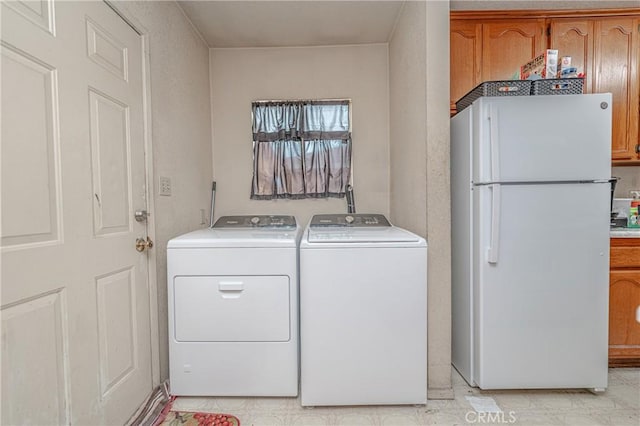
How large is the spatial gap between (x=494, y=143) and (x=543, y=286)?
84 cm

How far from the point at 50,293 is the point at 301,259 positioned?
3.39 feet

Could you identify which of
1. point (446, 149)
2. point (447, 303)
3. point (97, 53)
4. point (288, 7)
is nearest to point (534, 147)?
point (446, 149)

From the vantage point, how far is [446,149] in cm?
175

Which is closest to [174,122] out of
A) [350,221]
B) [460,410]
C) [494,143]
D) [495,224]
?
[350,221]

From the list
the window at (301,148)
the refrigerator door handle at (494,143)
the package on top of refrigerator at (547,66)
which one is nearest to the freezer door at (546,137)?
the refrigerator door handle at (494,143)

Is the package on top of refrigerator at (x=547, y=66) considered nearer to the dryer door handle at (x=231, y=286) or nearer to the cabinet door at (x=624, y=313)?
the cabinet door at (x=624, y=313)

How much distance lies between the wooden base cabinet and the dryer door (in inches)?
85.4

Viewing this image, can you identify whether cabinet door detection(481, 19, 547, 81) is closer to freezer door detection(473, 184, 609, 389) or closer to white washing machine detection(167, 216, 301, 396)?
freezer door detection(473, 184, 609, 389)

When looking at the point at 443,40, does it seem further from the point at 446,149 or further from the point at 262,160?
the point at 262,160

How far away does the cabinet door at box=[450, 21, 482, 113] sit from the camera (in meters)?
2.26

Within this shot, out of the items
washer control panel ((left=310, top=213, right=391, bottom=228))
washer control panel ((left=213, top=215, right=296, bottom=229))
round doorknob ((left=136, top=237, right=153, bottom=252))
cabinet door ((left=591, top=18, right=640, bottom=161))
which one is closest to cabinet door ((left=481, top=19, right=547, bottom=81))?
cabinet door ((left=591, top=18, right=640, bottom=161))

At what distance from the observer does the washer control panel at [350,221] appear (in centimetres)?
232

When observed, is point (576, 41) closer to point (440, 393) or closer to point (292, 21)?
point (292, 21)

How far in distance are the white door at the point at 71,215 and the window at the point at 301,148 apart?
1202 millimetres
